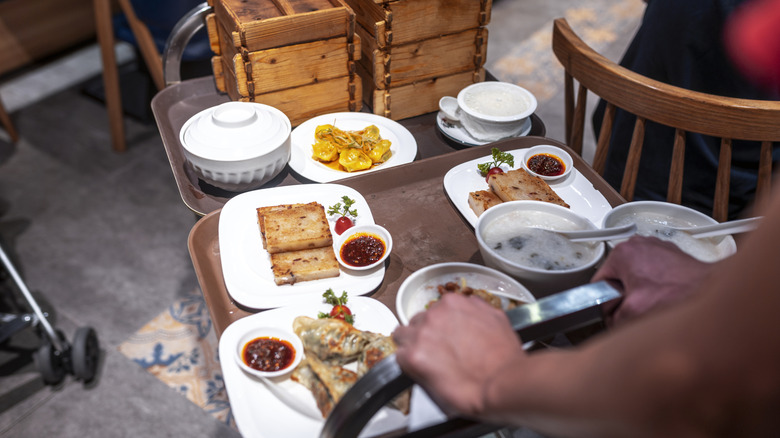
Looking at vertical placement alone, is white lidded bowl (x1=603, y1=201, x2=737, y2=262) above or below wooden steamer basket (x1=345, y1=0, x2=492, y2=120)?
below

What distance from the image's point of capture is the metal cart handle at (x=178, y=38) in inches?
93.0

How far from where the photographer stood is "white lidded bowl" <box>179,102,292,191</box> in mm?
1787

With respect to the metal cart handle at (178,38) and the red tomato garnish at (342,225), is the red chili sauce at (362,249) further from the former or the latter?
the metal cart handle at (178,38)

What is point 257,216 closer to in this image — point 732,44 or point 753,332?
point 753,332

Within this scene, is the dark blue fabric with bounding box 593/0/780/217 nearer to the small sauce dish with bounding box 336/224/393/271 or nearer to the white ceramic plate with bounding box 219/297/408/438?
the small sauce dish with bounding box 336/224/393/271

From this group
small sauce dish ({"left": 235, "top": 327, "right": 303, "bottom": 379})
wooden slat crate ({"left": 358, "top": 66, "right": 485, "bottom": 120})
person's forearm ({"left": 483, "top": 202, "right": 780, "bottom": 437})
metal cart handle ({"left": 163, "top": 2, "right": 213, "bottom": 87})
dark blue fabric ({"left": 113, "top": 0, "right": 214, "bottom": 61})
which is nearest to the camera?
person's forearm ({"left": 483, "top": 202, "right": 780, "bottom": 437})

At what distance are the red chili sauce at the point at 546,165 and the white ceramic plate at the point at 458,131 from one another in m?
0.22

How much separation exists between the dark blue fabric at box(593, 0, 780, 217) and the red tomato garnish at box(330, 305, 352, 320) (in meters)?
1.69

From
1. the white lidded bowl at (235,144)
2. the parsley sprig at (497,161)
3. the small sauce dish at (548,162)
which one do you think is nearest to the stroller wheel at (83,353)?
the white lidded bowl at (235,144)

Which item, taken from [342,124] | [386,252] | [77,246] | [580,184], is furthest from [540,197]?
[77,246]

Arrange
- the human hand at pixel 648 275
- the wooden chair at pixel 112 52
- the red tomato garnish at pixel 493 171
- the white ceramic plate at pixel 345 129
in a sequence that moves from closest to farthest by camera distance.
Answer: the human hand at pixel 648 275
the red tomato garnish at pixel 493 171
the white ceramic plate at pixel 345 129
the wooden chair at pixel 112 52

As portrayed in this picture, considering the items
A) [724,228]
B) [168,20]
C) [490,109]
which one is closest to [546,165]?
[490,109]

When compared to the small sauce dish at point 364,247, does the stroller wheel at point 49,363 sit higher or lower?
lower

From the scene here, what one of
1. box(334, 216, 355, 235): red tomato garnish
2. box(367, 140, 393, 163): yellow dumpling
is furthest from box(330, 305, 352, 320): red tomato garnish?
box(367, 140, 393, 163): yellow dumpling
